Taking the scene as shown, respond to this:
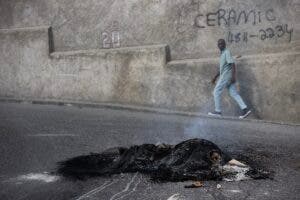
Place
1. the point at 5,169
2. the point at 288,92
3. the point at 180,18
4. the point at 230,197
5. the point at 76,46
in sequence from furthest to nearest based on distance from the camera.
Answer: the point at 76,46
the point at 180,18
the point at 288,92
the point at 5,169
the point at 230,197

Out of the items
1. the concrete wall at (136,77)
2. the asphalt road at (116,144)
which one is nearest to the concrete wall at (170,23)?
the concrete wall at (136,77)

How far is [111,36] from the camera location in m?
13.8

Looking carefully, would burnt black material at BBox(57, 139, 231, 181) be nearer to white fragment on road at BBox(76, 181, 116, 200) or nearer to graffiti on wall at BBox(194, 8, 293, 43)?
white fragment on road at BBox(76, 181, 116, 200)

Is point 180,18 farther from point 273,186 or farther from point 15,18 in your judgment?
point 273,186

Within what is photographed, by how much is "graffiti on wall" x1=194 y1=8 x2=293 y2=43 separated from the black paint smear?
618cm

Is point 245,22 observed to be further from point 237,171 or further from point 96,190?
point 96,190

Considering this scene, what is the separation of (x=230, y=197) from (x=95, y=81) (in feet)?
28.7

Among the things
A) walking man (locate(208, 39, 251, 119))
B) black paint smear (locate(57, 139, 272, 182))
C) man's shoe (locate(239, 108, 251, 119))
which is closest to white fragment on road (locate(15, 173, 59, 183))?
black paint smear (locate(57, 139, 272, 182))

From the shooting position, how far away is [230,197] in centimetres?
548

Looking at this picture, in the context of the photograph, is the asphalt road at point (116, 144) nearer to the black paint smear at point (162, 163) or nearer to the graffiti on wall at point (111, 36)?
the black paint smear at point (162, 163)

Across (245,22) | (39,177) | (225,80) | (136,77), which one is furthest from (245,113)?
(39,177)

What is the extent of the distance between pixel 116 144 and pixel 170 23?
221 inches

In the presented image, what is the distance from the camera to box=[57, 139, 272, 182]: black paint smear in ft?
20.4

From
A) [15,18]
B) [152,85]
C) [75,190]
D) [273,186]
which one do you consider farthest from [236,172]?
[15,18]
